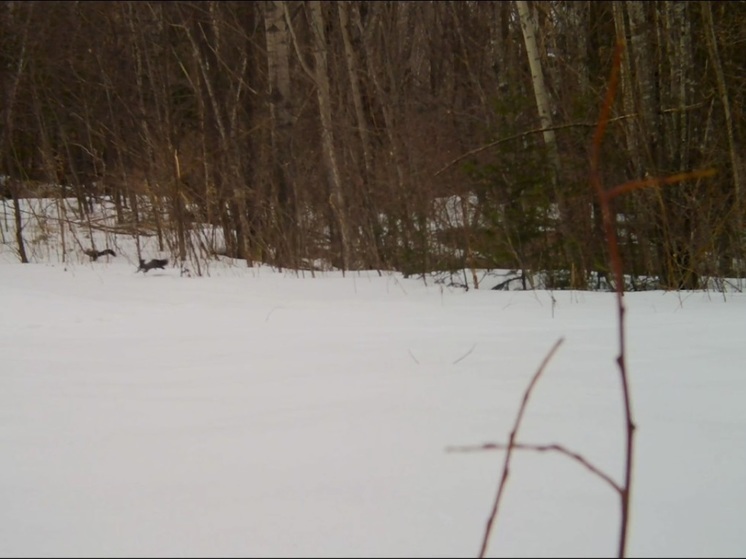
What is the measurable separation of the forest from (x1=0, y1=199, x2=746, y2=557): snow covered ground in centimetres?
66

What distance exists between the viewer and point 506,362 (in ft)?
8.05

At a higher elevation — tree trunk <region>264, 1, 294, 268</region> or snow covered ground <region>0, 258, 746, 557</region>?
tree trunk <region>264, 1, 294, 268</region>

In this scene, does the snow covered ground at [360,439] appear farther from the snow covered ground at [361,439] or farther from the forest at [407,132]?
the forest at [407,132]

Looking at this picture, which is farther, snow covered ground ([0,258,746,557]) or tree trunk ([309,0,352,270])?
tree trunk ([309,0,352,270])

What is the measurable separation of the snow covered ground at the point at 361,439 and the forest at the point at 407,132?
661mm

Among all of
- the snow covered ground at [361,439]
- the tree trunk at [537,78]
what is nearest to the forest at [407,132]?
the tree trunk at [537,78]

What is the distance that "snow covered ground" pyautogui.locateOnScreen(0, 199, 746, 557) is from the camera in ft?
3.86

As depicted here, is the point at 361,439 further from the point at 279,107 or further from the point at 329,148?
the point at 279,107

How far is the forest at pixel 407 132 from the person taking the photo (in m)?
6.36

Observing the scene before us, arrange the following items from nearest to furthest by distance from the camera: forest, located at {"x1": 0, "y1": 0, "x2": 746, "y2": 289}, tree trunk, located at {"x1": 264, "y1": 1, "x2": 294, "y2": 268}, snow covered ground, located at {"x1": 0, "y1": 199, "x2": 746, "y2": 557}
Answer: snow covered ground, located at {"x1": 0, "y1": 199, "x2": 746, "y2": 557} < forest, located at {"x1": 0, "y1": 0, "x2": 746, "y2": 289} < tree trunk, located at {"x1": 264, "y1": 1, "x2": 294, "y2": 268}

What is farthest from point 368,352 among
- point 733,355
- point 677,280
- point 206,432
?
point 677,280

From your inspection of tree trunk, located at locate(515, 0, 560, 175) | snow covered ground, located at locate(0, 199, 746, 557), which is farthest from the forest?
snow covered ground, located at locate(0, 199, 746, 557)

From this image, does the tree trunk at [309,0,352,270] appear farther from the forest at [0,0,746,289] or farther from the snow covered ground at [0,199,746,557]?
the snow covered ground at [0,199,746,557]

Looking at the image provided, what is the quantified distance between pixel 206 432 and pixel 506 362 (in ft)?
3.79
